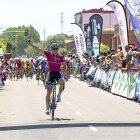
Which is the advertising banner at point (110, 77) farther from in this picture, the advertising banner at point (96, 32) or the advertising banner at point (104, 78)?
the advertising banner at point (96, 32)

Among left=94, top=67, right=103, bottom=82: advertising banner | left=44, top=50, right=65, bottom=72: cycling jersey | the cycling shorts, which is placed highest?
left=44, top=50, right=65, bottom=72: cycling jersey

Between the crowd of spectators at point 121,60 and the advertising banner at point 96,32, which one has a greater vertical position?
the advertising banner at point 96,32

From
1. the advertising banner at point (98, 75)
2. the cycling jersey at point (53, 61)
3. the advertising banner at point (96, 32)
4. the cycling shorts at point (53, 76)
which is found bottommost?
the advertising banner at point (98, 75)

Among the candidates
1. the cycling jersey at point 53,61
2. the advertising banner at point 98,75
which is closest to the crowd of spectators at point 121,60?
the advertising banner at point 98,75

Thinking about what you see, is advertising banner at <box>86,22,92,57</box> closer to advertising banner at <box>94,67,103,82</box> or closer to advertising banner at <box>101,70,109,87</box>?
advertising banner at <box>94,67,103,82</box>

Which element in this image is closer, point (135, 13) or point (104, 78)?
point (135, 13)

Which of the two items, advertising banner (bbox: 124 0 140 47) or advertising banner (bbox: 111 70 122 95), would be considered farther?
advertising banner (bbox: 111 70 122 95)

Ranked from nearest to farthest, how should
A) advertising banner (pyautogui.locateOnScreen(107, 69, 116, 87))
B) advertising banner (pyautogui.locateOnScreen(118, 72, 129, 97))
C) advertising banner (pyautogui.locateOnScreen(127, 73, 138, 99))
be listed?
advertising banner (pyautogui.locateOnScreen(127, 73, 138, 99)) → advertising banner (pyautogui.locateOnScreen(118, 72, 129, 97)) → advertising banner (pyautogui.locateOnScreen(107, 69, 116, 87))

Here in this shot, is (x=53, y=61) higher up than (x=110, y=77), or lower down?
higher up

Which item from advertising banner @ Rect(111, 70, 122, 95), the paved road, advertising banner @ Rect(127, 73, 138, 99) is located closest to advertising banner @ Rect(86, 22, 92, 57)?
advertising banner @ Rect(111, 70, 122, 95)

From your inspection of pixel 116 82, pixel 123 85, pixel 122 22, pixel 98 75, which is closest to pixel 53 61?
pixel 123 85

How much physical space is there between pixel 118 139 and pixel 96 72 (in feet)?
65.5

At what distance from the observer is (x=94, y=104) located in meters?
17.5

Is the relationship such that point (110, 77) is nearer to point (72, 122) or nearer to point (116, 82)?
Result: point (116, 82)
